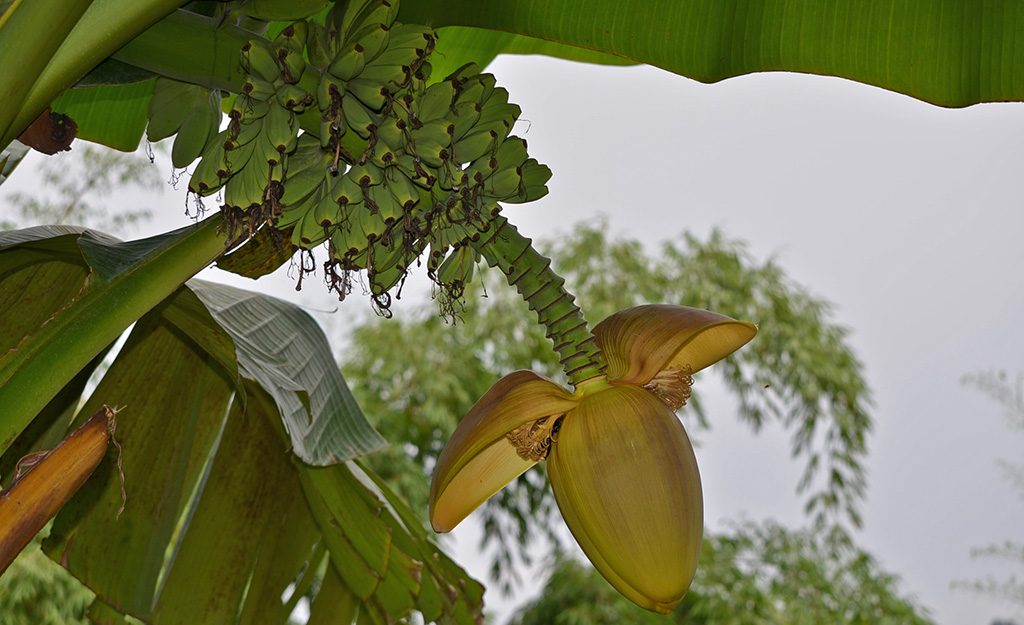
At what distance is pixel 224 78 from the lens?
0.45 m

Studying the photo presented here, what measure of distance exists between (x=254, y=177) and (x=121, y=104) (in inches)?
17.6

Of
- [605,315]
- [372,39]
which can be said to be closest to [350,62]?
[372,39]

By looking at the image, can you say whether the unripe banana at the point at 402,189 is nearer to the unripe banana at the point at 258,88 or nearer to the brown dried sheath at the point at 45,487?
the unripe banana at the point at 258,88

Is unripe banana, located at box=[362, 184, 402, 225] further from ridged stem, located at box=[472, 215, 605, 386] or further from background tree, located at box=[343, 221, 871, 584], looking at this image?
background tree, located at box=[343, 221, 871, 584]

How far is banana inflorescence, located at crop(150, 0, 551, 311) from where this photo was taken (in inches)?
17.5

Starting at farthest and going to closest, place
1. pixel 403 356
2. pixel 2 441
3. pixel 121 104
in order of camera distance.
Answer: pixel 403 356
pixel 121 104
pixel 2 441

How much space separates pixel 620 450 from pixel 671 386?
7 cm

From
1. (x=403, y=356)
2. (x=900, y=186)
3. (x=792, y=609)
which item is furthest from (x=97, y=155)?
(x=900, y=186)

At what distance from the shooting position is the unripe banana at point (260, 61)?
434 millimetres

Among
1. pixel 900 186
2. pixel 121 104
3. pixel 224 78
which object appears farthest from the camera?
pixel 900 186

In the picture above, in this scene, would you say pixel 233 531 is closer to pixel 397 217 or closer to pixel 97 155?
pixel 397 217

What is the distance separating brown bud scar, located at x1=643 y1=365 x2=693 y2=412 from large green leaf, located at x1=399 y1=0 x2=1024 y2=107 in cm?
19

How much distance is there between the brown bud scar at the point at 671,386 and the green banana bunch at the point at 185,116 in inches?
12.4

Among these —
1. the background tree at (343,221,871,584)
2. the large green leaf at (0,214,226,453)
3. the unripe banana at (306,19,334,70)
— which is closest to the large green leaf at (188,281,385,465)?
the large green leaf at (0,214,226,453)
